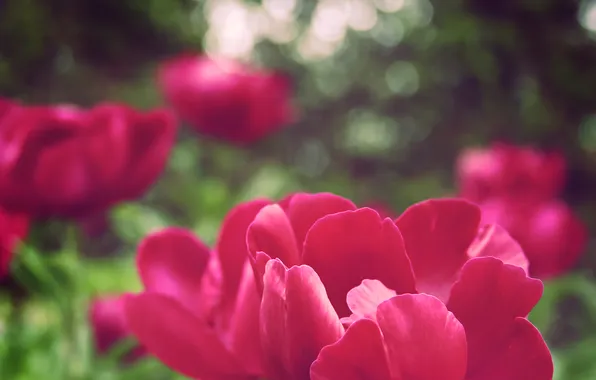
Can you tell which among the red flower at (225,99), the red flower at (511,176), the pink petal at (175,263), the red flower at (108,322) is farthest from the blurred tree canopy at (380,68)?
the pink petal at (175,263)

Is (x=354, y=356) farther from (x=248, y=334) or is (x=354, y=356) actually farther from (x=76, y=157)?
(x=76, y=157)

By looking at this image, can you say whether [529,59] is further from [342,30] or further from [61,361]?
[61,361]

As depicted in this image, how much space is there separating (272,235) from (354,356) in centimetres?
4

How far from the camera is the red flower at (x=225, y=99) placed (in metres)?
0.85

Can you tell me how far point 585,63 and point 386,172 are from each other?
59 centimetres

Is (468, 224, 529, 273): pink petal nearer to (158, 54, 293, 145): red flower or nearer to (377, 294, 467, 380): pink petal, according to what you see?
(377, 294, 467, 380): pink petal

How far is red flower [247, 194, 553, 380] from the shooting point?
0.19 meters

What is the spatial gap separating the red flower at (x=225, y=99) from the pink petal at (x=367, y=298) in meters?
0.66

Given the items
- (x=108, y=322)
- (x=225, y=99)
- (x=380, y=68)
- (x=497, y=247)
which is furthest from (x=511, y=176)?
(x=380, y=68)

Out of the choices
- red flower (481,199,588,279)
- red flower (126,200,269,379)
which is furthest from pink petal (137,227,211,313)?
red flower (481,199,588,279)

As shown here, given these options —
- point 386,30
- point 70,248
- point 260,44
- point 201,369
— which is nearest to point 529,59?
point 386,30

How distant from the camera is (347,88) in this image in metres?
1.92

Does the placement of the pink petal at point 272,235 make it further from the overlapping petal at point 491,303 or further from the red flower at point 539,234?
the red flower at point 539,234

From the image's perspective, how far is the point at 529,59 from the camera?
4.49 feet
